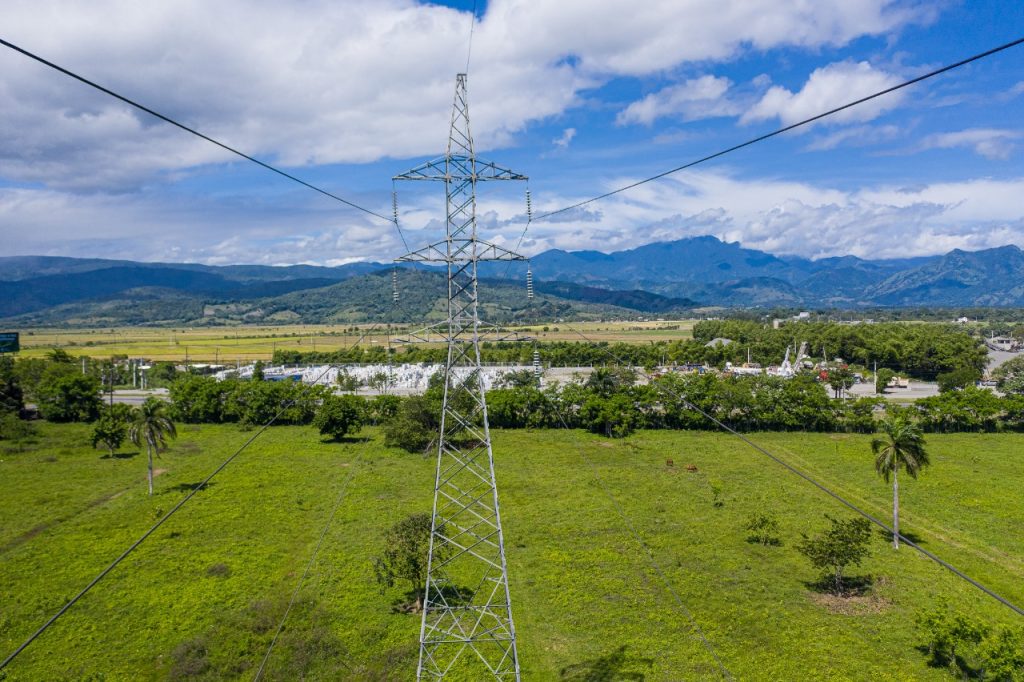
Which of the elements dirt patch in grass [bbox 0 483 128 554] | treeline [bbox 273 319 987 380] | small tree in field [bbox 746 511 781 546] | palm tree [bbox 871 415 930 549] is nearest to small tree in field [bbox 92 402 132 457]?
dirt patch in grass [bbox 0 483 128 554]

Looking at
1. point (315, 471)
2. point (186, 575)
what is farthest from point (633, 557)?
point (315, 471)

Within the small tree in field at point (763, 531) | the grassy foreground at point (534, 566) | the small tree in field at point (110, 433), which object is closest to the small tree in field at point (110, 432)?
the small tree in field at point (110, 433)

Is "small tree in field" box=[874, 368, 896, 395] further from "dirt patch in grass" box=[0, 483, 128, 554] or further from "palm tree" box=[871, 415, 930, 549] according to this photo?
"dirt patch in grass" box=[0, 483, 128, 554]

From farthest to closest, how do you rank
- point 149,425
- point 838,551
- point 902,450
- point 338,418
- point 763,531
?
point 338,418, point 149,425, point 763,531, point 902,450, point 838,551

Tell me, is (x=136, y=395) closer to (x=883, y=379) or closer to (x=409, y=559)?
(x=409, y=559)

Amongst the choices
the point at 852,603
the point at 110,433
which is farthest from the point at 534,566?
the point at 110,433

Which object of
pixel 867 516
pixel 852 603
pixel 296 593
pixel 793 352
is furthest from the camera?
pixel 793 352

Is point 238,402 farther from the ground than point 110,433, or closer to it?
farther from the ground
